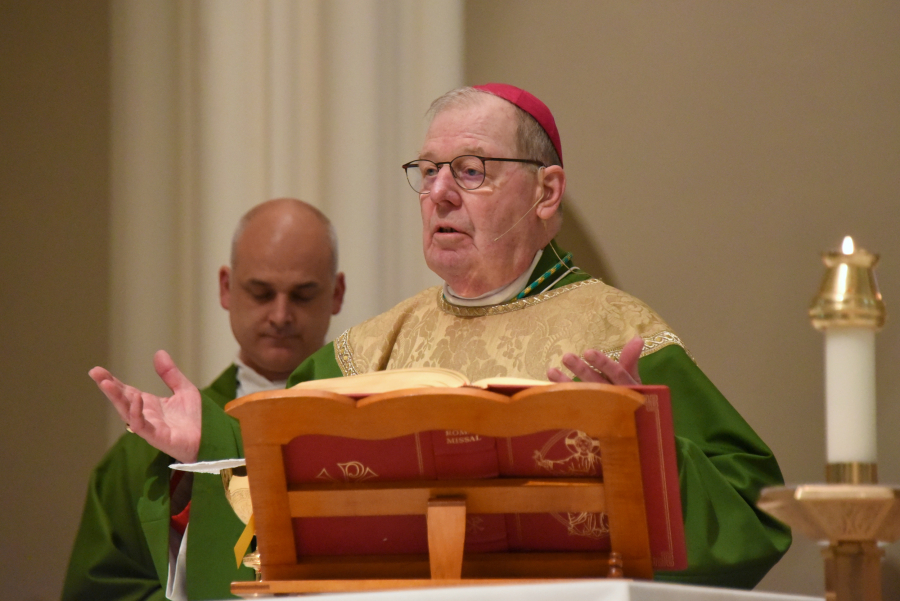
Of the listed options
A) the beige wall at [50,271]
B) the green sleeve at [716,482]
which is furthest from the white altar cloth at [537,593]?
the beige wall at [50,271]

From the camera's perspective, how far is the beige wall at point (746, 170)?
3.49 m

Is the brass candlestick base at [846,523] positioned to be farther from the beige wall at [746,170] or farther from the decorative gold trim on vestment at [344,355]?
the decorative gold trim on vestment at [344,355]

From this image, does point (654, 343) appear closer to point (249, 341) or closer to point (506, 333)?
point (506, 333)

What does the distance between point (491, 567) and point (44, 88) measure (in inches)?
159

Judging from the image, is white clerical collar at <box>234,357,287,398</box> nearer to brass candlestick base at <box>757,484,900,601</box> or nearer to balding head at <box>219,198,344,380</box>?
balding head at <box>219,198,344,380</box>

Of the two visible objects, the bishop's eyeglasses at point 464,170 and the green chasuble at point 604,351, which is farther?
the bishop's eyeglasses at point 464,170

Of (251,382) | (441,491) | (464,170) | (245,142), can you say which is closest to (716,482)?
(441,491)

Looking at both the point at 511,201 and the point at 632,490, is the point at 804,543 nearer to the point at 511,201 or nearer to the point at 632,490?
the point at 511,201

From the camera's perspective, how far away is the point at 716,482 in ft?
8.87

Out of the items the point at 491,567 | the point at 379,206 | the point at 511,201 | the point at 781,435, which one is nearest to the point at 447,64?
the point at 379,206

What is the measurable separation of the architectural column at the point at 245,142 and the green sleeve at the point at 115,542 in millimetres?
749

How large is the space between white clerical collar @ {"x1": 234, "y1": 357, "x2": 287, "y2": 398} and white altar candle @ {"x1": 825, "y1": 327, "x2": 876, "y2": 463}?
3234mm

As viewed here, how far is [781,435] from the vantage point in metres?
3.63

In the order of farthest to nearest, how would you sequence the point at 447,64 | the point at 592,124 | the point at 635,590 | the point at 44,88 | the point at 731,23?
the point at 44,88 < the point at 447,64 < the point at 592,124 < the point at 731,23 < the point at 635,590
